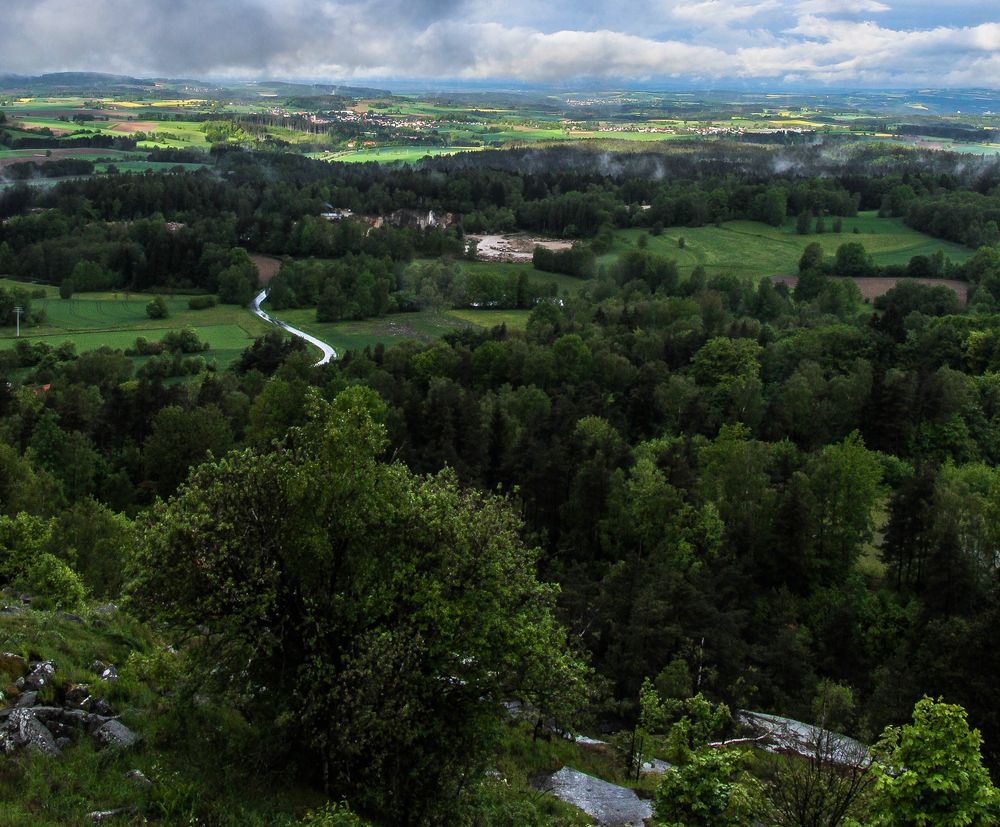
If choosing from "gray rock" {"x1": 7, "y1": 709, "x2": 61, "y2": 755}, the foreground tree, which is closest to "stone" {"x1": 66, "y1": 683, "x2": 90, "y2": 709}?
"gray rock" {"x1": 7, "y1": 709, "x2": 61, "y2": 755}

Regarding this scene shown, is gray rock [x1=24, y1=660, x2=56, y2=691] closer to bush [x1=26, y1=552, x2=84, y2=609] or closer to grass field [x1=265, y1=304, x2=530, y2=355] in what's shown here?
bush [x1=26, y1=552, x2=84, y2=609]

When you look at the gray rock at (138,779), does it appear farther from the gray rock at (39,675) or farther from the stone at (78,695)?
the gray rock at (39,675)

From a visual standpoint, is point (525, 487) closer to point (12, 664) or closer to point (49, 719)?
point (12, 664)

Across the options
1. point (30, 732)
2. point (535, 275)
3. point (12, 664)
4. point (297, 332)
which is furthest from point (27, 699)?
point (535, 275)

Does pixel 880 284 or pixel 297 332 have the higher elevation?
pixel 880 284

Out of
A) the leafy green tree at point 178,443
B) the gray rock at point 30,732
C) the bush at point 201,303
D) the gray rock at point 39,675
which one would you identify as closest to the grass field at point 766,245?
the bush at point 201,303

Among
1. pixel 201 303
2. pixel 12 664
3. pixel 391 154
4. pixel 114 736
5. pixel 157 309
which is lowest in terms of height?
pixel 201 303
